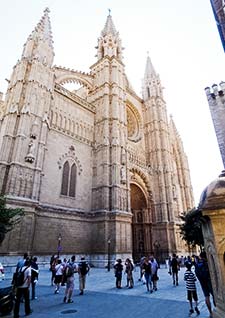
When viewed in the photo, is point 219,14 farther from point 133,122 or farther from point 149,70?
point 149,70

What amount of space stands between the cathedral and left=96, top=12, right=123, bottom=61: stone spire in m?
0.20

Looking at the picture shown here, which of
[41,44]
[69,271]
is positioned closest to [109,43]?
[41,44]

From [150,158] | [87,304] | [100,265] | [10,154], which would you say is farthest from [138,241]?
[87,304]

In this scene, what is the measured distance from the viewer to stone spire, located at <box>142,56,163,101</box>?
35.8 metres

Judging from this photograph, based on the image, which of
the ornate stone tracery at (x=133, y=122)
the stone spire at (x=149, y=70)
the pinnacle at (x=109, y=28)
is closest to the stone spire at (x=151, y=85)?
the stone spire at (x=149, y=70)

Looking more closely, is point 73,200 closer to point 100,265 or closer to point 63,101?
point 100,265

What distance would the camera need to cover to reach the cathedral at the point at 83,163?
54.7ft

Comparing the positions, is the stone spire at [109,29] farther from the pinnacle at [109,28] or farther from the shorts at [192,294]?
the shorts at [192,294]

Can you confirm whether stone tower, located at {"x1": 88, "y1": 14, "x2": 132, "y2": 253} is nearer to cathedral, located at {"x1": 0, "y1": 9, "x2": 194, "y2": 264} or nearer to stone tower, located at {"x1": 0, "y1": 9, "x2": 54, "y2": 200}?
cathedral, located at {"x1": 0, "y1": 9, "x2": 194, "y2": 264}

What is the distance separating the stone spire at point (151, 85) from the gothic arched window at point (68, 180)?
20.9m

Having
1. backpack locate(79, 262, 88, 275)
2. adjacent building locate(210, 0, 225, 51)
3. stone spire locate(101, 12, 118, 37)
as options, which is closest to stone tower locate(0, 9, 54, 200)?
backpack locate(79, 262, 88, 275)

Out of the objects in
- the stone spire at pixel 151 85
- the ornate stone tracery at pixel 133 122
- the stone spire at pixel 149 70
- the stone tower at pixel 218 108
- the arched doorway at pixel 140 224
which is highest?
the stone spire at pixel 149 70

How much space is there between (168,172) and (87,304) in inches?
975

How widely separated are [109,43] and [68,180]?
22.1 metres
